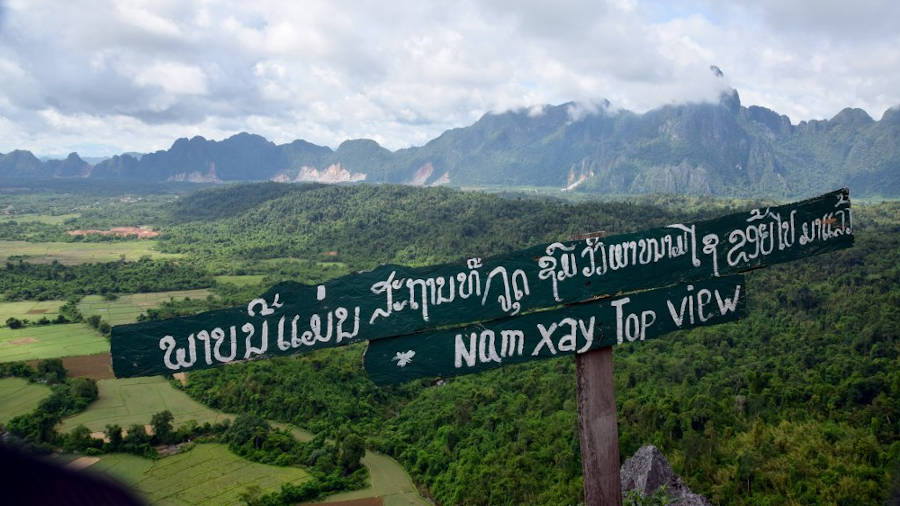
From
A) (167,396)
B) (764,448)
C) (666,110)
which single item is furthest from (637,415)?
(666,110)

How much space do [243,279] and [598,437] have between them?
2163 inches

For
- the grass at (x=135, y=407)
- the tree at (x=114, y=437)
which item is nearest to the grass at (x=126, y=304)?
the grass at (x=135, y=407)

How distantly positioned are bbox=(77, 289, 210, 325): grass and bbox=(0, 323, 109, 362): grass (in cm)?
199

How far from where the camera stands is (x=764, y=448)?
1427 centimetres

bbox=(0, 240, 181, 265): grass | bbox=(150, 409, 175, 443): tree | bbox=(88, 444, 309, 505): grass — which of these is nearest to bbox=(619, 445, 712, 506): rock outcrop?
bbox=(88, 444, 309, 505): grass

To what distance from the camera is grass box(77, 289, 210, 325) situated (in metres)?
40.6

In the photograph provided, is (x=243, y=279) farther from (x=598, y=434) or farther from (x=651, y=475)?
(x=598, y=434)

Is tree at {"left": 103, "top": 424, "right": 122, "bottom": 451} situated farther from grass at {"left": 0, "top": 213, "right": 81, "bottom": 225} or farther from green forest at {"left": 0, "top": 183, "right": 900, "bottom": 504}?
grass at {"left": 0, "top": 213, "right": 81, "bottom": 225}

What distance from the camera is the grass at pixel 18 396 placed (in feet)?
85.3

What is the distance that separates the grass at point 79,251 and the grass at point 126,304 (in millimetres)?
15576

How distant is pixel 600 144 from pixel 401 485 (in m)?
186

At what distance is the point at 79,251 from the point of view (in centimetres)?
6750

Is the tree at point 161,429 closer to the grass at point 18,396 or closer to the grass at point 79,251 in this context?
the grass at point 18,396

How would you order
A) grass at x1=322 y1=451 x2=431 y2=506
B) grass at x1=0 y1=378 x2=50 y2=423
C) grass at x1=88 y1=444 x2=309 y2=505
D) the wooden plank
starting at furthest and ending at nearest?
grass at x1=0 y1=378 x2=50 y2=423 < grass at x1=322 y1=451 x2=431 y2=506 < grass at x1=88 y1=444 x2=309 y2=505 < the wooden plank
